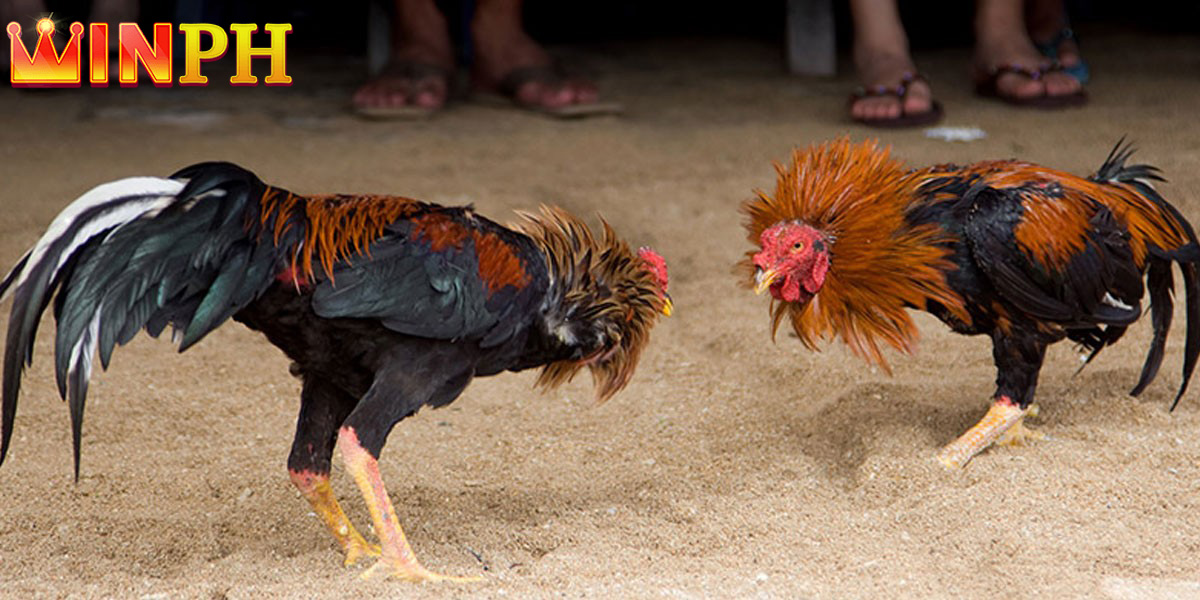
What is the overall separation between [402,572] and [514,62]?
13.0ft

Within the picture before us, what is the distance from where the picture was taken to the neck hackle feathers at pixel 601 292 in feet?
9.29

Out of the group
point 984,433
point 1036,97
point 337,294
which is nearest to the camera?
point 337,294

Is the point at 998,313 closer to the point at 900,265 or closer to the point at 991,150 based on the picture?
the point at 900,265

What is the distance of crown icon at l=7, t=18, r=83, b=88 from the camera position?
6.01 m

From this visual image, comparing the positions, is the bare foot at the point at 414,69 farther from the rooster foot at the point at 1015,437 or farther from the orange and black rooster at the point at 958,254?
the rooster foot at the point at 1015,437

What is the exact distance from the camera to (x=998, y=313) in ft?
10.3

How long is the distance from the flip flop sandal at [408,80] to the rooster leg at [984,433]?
342 cm

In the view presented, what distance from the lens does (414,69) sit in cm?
613

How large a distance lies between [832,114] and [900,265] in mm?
3142

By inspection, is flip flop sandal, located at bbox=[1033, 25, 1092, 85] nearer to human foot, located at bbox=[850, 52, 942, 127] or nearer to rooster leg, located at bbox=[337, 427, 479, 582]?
human foot, located at bbox=[850, 52, 942, 127]

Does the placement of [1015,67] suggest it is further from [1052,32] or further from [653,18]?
[653,18]

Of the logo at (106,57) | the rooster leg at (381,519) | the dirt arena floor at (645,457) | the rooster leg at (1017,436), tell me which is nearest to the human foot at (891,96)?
the dirt arena floor at (645,457)

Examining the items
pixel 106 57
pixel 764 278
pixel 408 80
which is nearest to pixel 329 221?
pixel 764 278

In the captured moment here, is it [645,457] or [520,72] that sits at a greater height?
[520,72]
